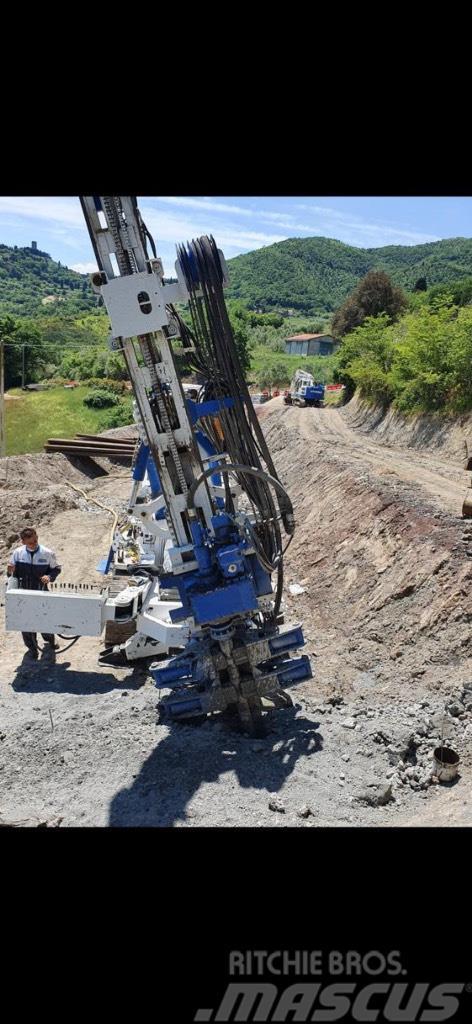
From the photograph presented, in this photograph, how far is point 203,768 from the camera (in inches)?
240

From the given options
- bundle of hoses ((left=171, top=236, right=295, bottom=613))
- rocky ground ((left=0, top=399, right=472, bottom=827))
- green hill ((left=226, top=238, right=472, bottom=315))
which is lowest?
green hill ((left=226, top=238, right=472, bottom=315))

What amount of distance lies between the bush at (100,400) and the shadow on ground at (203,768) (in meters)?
33.6

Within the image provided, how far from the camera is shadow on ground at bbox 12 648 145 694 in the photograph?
8.06 meters

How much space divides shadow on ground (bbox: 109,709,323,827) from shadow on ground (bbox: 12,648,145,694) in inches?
61.2

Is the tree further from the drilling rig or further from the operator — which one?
the drilling rig

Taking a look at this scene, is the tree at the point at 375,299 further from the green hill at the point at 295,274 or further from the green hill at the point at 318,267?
the green hill at the point at 318,267

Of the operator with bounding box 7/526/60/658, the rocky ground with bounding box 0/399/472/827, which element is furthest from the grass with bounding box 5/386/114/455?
the operator with bounding box 7/526/60/658

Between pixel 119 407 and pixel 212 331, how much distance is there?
3241 cm

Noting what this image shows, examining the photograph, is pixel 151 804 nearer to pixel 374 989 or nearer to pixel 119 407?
pixel 374 989

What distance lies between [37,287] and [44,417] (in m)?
114

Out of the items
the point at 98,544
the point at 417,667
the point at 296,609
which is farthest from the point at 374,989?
the point at 98,544

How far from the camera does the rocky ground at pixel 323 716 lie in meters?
5.70

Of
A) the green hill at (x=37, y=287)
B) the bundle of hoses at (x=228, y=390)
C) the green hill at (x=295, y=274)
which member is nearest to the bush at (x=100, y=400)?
the bundle of hoses at (x=228, y=390)

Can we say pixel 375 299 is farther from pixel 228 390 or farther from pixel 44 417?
pixel 228 390
